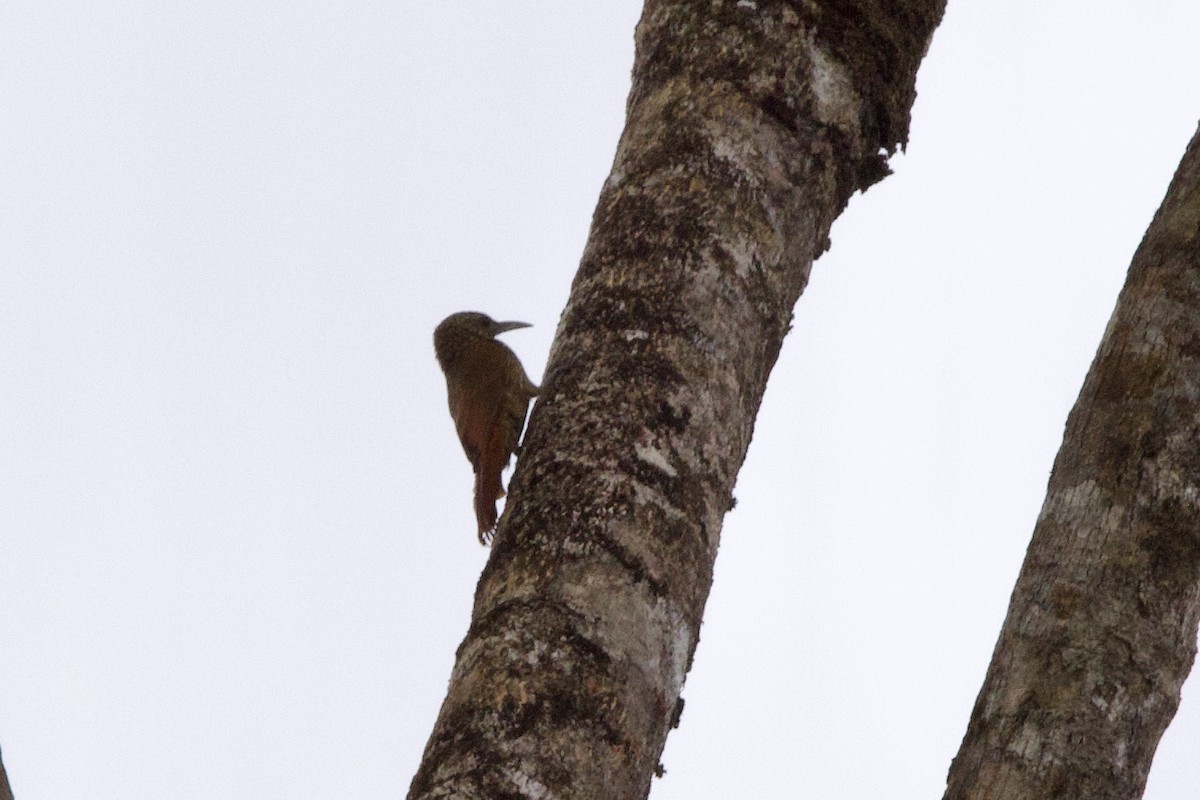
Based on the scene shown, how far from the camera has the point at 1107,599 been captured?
298cm

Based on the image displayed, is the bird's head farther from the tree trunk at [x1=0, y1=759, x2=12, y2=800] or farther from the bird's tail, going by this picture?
the tree trunk at [x1=0, y1=759, x2=12, y2=800]

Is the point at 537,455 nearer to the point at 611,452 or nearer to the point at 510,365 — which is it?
the point at 611,452

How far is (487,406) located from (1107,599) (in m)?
2.49

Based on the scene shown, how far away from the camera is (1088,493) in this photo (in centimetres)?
314

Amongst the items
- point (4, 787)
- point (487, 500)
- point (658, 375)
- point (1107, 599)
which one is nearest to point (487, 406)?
point (487, 500)

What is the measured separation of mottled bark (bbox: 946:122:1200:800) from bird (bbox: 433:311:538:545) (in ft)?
6.46

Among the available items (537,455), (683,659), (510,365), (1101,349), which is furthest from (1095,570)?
(510,365)

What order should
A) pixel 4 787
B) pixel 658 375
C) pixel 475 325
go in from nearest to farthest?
pixel 4 787 → pixel 658 375 → pixel 475 325

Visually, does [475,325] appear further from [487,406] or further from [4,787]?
[4,787]

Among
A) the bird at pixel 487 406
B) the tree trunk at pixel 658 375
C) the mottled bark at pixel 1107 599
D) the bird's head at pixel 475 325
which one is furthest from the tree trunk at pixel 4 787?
the bird's head at pixel 475 325

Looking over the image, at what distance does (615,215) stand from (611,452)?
24.7 inches

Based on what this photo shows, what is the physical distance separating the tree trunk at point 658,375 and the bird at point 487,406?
1.68 metres

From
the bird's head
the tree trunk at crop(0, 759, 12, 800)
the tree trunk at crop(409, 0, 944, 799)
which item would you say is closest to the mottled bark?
the tree trunk at crop(409, 0, 944, 799)

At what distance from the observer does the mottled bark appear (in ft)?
9.38
